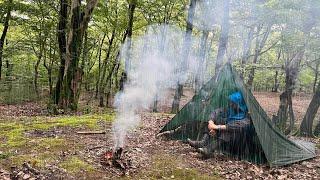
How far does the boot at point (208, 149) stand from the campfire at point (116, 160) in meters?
1.48

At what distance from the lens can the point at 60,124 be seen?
8.66 m

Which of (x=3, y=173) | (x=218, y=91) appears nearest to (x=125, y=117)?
(x=218, y=91)

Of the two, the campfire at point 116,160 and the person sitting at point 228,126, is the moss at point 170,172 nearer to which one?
the campfire at point 116,160

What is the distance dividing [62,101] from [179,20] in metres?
9.79

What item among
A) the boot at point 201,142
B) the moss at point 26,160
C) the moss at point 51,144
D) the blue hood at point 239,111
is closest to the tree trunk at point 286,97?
the blue hood at point 239,111

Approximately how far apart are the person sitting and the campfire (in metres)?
1.58

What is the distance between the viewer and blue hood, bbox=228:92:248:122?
266 inches

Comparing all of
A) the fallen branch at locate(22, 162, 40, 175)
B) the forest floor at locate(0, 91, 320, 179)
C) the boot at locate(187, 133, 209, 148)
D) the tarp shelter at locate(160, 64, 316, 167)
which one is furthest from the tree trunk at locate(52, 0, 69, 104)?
the fallen branch at locate(22, 162, 40, 175)

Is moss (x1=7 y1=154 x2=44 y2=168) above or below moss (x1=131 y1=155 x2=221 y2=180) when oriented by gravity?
above

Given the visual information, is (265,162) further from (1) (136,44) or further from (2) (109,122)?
(1) (136,44)

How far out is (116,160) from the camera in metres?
5.54

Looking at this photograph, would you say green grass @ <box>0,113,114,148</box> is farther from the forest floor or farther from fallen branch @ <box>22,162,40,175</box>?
fallen branch @ <box>22,162,40,175</box>

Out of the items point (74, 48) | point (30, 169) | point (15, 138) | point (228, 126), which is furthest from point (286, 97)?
point (30, 169)

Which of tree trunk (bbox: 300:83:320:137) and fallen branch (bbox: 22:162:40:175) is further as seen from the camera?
tree trunk (bbox: 300:83:320:137)
